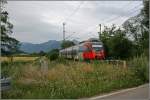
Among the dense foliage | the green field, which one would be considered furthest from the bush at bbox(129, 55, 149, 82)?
the dense foliage

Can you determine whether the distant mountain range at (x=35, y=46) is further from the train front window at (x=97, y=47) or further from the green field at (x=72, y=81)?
the green field at (x=72, y=81)

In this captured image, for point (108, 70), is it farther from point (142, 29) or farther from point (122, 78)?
point (142, 29)

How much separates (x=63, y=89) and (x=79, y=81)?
260 centimetres

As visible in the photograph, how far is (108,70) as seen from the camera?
21.9m

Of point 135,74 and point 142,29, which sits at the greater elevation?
point 142,29

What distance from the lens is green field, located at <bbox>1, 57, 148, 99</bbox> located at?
14.3 m

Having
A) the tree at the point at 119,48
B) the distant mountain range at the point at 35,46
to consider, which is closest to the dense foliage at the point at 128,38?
the tree at the point at 119,48

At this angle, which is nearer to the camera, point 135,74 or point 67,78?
point 67,78

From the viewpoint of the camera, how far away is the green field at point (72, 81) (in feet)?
46.8

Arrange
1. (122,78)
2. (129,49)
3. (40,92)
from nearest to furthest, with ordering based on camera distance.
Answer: (40,92) → (122,78) → (129,49)

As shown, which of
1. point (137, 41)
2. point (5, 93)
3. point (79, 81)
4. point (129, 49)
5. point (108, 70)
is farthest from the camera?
point (137, 41)

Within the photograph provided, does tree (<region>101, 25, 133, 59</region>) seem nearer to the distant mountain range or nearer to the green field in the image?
the distant mountain range

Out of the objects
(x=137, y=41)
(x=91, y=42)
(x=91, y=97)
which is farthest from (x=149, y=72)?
(x=137, y=41)

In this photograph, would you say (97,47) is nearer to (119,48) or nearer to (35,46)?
(119,48)
